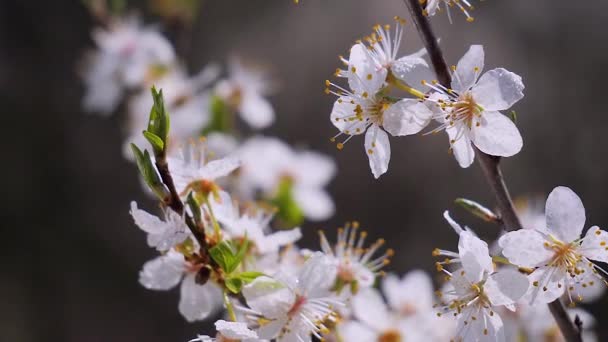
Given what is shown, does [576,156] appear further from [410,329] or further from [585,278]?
[585,278]

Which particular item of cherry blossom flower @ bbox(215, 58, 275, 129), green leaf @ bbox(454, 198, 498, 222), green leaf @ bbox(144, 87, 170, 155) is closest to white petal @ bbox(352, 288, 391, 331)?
green leaf @ bbox(454, 198, 498, 222)

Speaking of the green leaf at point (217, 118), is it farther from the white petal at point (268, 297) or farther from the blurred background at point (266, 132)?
the blurred background at point (266, 132)

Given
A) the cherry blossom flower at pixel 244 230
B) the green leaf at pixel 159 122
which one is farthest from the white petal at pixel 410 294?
the green leaf at pixel 159 122

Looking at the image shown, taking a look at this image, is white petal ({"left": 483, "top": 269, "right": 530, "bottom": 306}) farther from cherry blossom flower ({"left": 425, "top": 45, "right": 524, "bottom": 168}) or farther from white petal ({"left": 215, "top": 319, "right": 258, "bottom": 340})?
white petal ({"left": 215, "top": 319, "right": 258, "bottom": 340})

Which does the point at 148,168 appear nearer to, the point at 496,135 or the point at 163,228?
the point at 163,228

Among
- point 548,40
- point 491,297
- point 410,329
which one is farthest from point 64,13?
point 491,297
